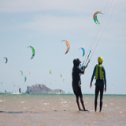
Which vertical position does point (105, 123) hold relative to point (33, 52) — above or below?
below

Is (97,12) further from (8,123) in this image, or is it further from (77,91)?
(8,123)

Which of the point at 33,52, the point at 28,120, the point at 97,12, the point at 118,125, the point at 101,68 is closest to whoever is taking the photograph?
the point at 118,125

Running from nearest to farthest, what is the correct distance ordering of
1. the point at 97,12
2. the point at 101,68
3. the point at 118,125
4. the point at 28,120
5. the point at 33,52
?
the point at 118,125 < the point at 28,120 < the point at 101,68 < the point at 97,12 < the point at 33,52

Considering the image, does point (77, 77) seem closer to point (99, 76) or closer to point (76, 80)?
point (76, 80)

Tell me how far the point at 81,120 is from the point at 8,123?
1905 mm

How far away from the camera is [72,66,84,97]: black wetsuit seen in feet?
50.6

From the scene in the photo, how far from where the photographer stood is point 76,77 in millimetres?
15477

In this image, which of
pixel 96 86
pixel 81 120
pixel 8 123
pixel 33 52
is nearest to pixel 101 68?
pixel 96 86

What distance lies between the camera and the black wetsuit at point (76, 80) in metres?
15.4

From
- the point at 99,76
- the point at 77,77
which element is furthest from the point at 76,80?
the point at 99,76

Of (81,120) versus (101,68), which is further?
(101,68)

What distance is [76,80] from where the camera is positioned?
15500mm

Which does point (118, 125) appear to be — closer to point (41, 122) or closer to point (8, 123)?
point (41, 122)

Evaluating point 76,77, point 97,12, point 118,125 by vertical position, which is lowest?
point 118,125
